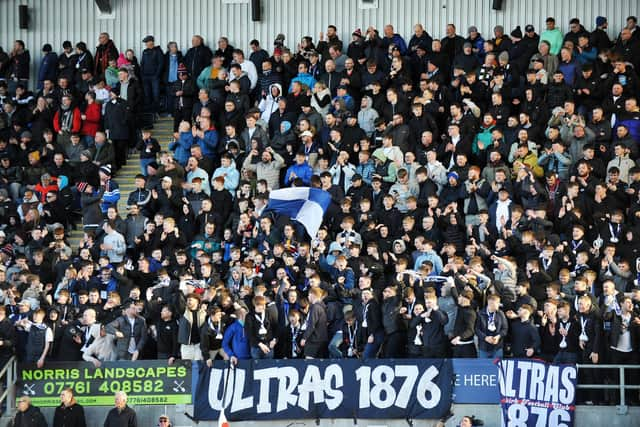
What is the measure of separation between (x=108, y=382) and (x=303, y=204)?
5177 mm

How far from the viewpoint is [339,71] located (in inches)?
1112

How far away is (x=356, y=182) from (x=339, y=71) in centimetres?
398

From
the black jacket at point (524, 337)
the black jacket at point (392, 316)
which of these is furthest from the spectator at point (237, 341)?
the black jacket at point (524, 337)

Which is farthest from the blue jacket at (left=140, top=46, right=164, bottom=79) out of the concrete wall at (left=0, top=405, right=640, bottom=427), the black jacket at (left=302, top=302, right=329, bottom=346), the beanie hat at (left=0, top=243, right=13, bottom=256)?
the concrete wall at (left=0, top=405, right=640, bottom=427)

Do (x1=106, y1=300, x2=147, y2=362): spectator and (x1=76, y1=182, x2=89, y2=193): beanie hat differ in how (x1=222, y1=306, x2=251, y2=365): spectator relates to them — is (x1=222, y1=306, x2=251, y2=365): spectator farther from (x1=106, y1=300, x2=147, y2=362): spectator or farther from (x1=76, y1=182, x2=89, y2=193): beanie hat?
(x1=76, y1=182, x2=89, y2=193): beanie hat

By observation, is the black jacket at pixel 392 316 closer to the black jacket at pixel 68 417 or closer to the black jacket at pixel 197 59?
the black jacket at pixel 68 417

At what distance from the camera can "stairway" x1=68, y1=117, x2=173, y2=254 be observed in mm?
27469

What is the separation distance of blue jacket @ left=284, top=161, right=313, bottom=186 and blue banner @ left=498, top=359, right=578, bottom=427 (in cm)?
672

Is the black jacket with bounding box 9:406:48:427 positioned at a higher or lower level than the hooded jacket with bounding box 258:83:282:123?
lower

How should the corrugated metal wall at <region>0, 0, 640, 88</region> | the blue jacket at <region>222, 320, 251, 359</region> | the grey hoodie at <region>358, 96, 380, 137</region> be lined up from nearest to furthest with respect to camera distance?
1. the blue jacket at <region>222, 320, 251, 359</region>
2. the grey hoodie at <region>358, 96, 380, 137</region>
3. the corrugated metal wall at <region>0, 0, 640, 88</region>

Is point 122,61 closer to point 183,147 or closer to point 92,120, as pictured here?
point 92,120

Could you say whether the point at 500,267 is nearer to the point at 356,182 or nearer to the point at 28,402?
the point at 356,182

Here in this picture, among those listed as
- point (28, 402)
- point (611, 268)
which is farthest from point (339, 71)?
point (28, 402)

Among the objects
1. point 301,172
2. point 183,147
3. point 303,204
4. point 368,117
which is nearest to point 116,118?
point 183,147
